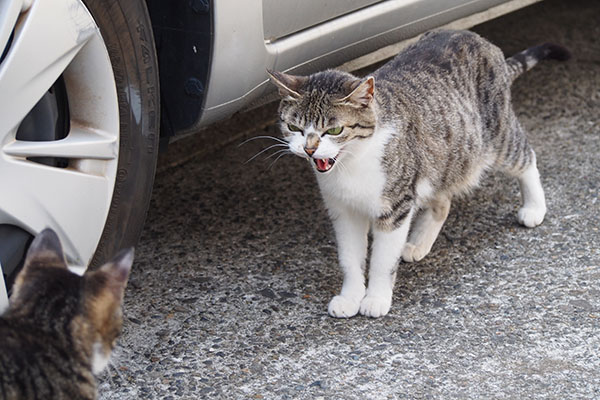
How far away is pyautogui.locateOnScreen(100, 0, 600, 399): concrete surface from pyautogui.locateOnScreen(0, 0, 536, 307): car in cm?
46

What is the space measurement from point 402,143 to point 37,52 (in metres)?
1.38

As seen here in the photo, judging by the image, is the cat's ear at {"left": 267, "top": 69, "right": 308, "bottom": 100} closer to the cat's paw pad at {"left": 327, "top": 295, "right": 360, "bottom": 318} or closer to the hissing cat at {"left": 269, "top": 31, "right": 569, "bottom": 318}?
the hissing cat at {"left": 269, "top": 31, "right": 569, "bottom": 318}

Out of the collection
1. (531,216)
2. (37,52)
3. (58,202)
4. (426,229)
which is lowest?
(531,216)

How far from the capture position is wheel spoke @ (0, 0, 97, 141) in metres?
2.49

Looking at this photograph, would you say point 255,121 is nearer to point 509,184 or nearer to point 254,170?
point 254,170

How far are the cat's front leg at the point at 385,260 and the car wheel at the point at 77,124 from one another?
90 cm

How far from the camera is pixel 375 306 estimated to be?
3.27 m

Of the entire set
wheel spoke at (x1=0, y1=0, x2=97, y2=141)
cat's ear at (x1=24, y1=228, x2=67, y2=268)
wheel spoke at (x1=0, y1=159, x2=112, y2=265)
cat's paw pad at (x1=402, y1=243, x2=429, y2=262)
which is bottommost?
cat's paw pad at (x1=402, y1=243, x2=429, y2=262)

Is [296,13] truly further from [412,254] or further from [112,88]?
[412,254]

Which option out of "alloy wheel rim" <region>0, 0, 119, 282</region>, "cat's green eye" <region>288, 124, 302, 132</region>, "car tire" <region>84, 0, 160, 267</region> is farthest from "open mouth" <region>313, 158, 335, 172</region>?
"alloy wheel rim" <region>0, 0, 119, 282</region>

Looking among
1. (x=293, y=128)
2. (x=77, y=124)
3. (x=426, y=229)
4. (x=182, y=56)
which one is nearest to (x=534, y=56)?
(x=426, y=229)

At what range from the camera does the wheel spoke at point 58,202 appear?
258 cm

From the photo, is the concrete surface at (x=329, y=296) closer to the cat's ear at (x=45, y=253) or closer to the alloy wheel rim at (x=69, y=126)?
the alloy wheel rim at (x=69, y=126)

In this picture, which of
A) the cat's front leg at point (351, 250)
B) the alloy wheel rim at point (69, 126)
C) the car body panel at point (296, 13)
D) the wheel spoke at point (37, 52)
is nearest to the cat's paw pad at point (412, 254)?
the cat's front leg at point (351, 250)
